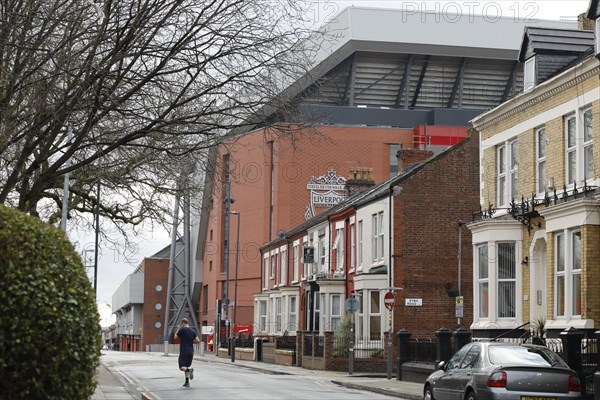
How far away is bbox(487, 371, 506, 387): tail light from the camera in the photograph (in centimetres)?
1731

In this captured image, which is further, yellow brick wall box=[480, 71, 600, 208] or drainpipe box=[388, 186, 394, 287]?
drainpipe box=[388, 186, 394, 287]

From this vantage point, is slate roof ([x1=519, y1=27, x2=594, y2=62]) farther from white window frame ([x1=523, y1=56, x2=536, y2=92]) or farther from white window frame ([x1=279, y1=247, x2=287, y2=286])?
white window frame ([x1=279, y1=247, x2=287, y2=286])

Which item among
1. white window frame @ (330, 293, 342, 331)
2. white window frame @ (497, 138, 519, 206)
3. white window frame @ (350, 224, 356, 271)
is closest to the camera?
white window frame @ (497, 138, 519, 206)

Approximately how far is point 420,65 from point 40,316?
7022 cm

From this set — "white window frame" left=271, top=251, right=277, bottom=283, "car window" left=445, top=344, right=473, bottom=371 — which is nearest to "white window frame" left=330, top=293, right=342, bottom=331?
"white window frame" left=271, top=251, right=277, bottom=283

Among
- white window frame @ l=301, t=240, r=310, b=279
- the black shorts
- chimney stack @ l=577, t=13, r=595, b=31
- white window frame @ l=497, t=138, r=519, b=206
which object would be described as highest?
chimney stack @ l=577, t=13, r=595, b=31

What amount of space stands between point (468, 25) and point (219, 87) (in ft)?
208

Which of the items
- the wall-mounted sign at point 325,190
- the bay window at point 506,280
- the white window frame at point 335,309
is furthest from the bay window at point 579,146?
the wall-mounted sign at point 325,190

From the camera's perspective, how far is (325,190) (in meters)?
73.4

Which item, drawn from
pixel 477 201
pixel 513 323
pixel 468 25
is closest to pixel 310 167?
pixel 468 25

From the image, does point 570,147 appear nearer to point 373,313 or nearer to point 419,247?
point 419,247

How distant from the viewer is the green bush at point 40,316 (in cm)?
841

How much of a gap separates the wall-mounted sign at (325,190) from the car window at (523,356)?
5319 centimetres

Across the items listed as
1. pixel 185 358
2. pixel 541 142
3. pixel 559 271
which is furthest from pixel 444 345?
pixel 185 358
